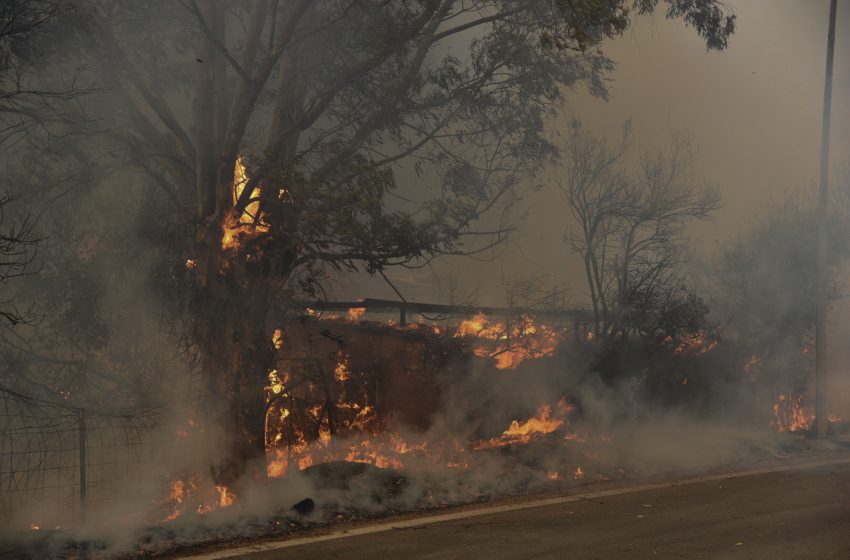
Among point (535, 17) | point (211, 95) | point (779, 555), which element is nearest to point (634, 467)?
point (779, 555)

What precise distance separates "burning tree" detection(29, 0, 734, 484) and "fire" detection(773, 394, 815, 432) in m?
9.88

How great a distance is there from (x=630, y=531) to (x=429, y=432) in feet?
17.6

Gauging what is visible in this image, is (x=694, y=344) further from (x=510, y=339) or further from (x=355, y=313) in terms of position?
(x=355, y=313)

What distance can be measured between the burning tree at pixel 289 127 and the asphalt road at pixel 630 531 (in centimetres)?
269

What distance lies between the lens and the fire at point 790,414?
1898cm

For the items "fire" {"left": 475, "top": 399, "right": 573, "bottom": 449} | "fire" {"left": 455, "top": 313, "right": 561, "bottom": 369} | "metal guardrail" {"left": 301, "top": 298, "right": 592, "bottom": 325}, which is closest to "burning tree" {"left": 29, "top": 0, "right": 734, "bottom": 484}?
"metal guardrail" {"left": 301, "top": 298, "right": 592, "bottom": 325}

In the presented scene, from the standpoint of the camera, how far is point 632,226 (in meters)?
17.8

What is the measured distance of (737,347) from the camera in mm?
19031

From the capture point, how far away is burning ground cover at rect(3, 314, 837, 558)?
9.26 m

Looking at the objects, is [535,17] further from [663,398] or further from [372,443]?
[663,398]

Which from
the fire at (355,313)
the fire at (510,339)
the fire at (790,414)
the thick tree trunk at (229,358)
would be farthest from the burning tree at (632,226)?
the thick tree trunk at (229,358)

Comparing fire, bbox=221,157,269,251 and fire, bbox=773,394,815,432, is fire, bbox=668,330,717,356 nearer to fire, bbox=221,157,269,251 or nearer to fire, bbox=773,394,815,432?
fire, bbox=773,394,815,432

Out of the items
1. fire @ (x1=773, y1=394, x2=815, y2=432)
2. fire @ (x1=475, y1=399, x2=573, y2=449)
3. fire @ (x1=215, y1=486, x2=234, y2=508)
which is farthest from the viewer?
fire @ (x1=773, y1=394, x2=815, y2=432)

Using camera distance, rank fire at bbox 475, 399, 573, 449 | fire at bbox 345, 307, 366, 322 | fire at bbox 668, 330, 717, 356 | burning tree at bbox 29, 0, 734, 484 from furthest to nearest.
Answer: fire at bbox 668, 330, 717, 356, fire at bbox 345, 307, 366, 322, fire at bbox 475, 399, 573, 449, burning tree at bbox 29, 0, 734, 484
